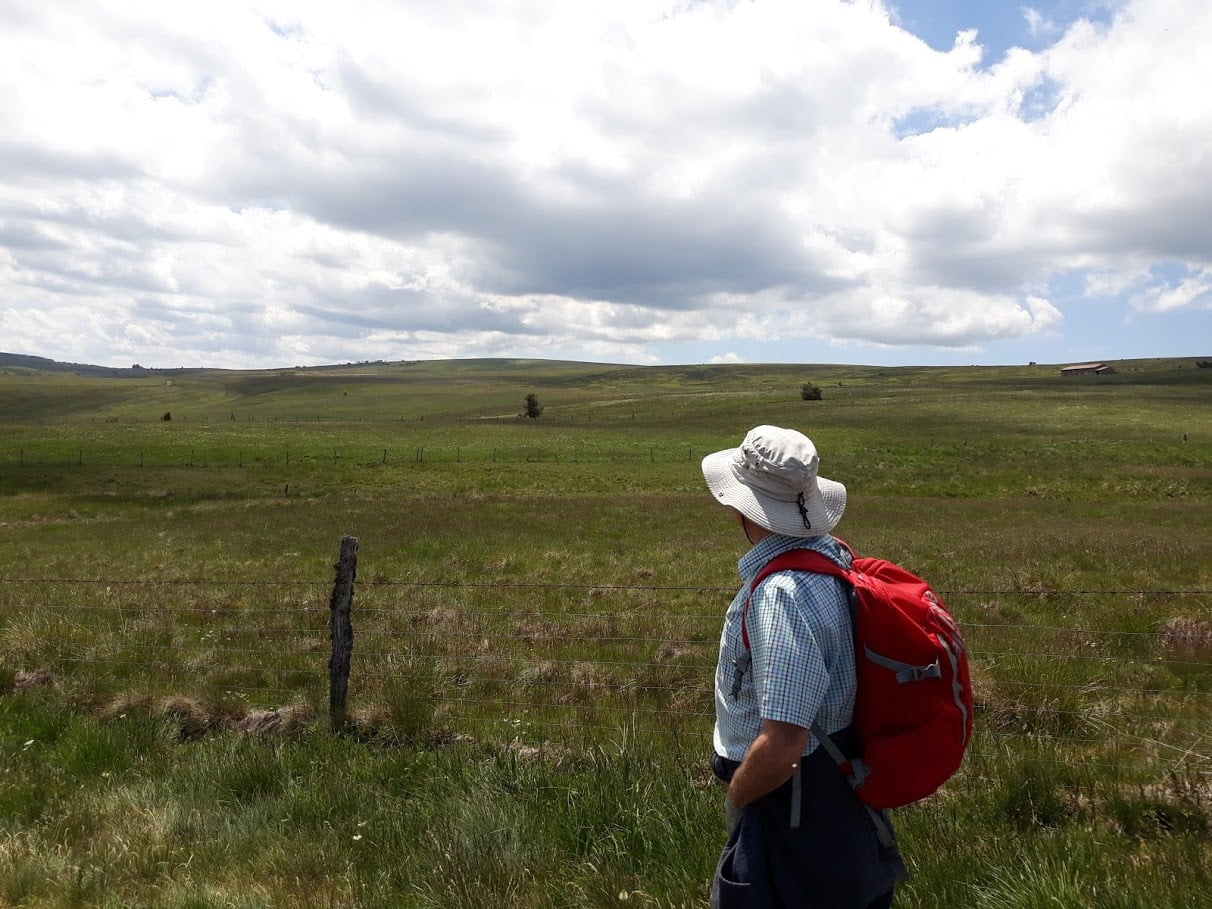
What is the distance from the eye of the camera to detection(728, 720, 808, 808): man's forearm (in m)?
2.46

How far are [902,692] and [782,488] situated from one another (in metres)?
0.77

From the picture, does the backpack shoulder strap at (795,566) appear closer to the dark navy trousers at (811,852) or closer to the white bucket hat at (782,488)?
the white bucket hat at (782,488)

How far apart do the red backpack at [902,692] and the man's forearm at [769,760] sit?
166 millimetres

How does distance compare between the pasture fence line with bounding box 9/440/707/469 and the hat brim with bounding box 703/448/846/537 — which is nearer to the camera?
the hat brim with bounding box 703/448/846/537

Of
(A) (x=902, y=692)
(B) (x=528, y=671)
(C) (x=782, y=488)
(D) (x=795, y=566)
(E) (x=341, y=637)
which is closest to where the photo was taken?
(A) (x=902, y=692)

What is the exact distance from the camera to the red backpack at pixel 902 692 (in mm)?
2445

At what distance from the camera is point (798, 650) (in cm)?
→ 246

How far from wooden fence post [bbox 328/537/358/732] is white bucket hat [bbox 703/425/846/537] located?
4879mm

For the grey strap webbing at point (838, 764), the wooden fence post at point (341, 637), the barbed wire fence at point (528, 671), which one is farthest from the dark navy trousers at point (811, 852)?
the wooden fence post at point (341, 637)

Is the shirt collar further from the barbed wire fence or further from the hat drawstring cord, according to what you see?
the barbed wire fence

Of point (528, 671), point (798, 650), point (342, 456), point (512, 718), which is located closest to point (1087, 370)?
point (342, 456)

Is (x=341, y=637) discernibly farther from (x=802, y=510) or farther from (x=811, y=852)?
(x=802, y=510)

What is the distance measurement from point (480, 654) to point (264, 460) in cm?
4601

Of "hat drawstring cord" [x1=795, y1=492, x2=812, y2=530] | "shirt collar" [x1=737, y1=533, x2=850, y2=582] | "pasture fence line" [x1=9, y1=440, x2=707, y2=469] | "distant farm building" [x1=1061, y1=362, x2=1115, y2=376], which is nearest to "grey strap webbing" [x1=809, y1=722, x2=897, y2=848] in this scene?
"shirt collar" [x1=737, y1=533, x2=850, y2=582]
